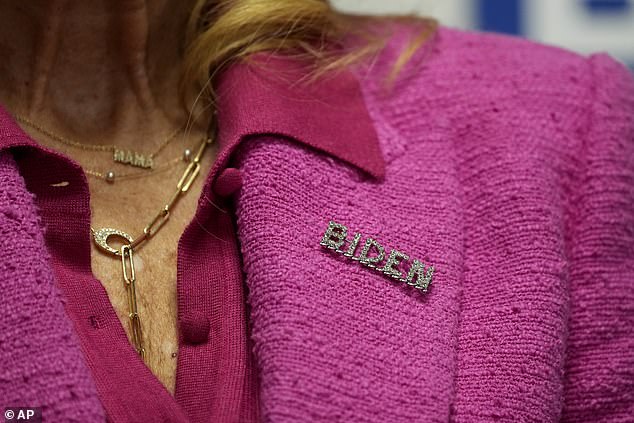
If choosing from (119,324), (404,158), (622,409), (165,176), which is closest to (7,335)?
(119,324)

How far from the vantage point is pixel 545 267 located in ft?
2.15

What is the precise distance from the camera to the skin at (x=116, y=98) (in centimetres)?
68

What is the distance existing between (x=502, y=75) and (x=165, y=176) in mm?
294

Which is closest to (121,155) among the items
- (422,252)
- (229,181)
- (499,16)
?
(229,181)

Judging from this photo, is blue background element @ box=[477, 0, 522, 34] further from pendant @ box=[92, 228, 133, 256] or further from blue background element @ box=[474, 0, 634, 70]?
pendant @ box=[92, 228, 133, 256]

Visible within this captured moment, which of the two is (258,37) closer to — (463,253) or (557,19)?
(463,253)

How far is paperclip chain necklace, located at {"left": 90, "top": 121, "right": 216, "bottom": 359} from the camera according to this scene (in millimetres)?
651

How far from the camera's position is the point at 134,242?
2.26 feet

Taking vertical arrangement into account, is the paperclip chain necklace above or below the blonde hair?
below

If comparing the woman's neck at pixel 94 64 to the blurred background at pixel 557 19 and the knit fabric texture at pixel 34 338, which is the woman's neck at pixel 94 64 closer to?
the knit fabric texture at pixel 34 338

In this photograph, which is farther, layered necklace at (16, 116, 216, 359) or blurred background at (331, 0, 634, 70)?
blurred background at (331, 0, 634, 70)

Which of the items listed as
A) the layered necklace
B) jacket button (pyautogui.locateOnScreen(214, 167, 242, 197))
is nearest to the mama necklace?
the layered necklace

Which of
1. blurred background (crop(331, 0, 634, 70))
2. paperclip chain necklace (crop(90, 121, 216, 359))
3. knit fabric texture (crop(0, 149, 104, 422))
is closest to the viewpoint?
knit fabric texture (crop(0, 149, 104, 422))

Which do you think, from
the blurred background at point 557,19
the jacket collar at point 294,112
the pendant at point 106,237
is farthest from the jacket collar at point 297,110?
the blurred background at point 557,19
